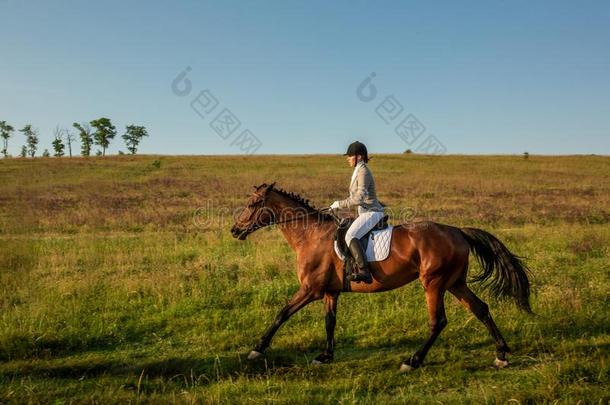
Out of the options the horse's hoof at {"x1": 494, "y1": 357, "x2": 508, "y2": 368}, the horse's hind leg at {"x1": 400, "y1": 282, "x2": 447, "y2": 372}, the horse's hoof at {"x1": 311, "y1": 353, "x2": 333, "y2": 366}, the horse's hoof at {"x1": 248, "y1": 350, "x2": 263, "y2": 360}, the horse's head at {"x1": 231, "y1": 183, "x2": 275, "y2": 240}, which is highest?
the horse's head at {"x1": 231, "y1": 183, "x2": 275, "y2": 240}

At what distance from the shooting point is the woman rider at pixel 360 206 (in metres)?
6.50

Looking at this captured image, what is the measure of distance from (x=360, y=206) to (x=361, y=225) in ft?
1.15

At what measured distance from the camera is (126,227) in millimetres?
18031

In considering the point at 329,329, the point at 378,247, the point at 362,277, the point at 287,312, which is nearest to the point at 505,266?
the point at 378,247

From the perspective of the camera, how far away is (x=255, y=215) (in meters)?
7.12

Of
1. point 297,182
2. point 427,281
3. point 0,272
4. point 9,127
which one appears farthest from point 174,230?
point 9,127

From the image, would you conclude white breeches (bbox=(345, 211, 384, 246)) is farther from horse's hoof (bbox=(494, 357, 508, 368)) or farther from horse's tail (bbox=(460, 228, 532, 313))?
horse's hoof (bbox=(494, 357, 508, 368))

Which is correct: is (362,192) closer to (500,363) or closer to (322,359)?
(322,359)

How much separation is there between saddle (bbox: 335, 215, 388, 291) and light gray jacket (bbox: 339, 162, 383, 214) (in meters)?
0.26

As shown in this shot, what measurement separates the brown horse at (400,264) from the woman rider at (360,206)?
27cm

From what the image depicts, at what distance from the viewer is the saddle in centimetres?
662

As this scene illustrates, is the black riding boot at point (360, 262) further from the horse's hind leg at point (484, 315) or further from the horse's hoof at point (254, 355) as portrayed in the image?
the horse's hoof at point (254, 355)

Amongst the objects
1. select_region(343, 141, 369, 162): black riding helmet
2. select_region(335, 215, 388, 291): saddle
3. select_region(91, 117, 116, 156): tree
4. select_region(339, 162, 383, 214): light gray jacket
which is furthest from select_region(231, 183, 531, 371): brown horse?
select_region(91, 117, 116, 156): tree

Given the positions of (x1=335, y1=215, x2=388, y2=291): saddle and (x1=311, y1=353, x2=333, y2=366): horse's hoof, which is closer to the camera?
(x1=311, y1=353, x2=333, y2=366): horse's hoof
